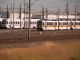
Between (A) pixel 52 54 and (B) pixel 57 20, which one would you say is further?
(B) pixel 57 20

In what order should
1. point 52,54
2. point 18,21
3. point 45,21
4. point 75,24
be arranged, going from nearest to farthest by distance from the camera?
point 52,54 → point 45,21 → point 75,24 → point 18,21

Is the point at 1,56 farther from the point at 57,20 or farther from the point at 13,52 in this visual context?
the point at 57,20

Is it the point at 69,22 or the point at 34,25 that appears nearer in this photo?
the point at 69,22

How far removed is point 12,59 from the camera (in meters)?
19.6

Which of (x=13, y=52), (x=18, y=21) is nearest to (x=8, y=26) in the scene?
(x=18, y=21)

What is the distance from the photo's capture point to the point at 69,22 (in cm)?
8406

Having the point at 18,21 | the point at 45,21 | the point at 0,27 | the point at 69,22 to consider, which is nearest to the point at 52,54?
the point at 45,21

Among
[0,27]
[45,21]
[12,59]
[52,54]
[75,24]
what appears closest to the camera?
[12,59]

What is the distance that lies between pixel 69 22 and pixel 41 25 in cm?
920

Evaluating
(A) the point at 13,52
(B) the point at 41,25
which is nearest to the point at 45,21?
(B) the point at 41,25

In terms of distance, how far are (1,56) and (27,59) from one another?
213 cm

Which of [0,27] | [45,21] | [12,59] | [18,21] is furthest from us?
[0,27]

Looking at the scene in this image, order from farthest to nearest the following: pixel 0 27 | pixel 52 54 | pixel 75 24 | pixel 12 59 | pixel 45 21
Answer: pixel 0 27 → pixel 75 24 → pixel 45 21 → pixel 52 54 → pixel 12 59

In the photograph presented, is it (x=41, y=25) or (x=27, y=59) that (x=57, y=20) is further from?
(x=27, y=59)
